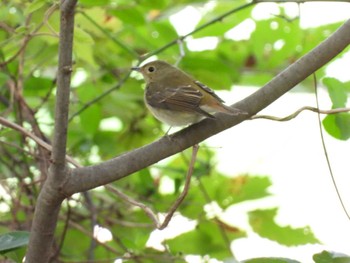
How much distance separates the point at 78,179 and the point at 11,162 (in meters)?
1.40

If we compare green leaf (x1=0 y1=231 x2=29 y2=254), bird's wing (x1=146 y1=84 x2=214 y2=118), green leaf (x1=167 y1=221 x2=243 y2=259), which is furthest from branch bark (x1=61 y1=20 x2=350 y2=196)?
green leaf (x1=167 y1=221 x2=243 y2=259)

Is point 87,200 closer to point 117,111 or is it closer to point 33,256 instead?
point 117,111

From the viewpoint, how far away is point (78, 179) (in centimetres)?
173

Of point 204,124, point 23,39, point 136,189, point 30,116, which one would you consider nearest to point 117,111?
point 136,189

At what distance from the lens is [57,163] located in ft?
5.54

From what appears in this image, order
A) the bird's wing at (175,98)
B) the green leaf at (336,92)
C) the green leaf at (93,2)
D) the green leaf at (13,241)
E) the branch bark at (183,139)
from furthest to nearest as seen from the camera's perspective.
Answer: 1. the bird's wing at (175,98)
2. the green leaf at (93,2)
3. the green leaf at (336,92)
4. the green leaf at (13,241)
5. the branch bark at (183,139)

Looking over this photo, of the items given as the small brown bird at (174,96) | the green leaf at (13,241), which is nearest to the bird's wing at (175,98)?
the small brown bird at (174,96)

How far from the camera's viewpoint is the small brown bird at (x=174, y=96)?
8.55 ft

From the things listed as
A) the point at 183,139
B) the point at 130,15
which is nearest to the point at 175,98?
the point at 130,15

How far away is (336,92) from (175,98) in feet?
2.81

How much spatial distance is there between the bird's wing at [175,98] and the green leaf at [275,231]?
58 cm

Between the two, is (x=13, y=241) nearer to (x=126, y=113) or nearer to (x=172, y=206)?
(x=172, y=206)

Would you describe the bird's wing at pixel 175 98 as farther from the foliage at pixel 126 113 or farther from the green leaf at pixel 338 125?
the green leaf at pixel 338 125

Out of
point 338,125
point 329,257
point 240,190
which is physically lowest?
point 329,257
